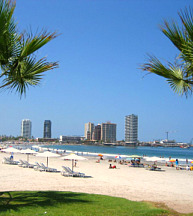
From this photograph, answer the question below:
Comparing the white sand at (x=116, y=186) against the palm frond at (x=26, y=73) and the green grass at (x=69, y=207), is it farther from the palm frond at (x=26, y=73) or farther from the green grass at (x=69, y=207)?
the palm frond at (x=26, y=73)

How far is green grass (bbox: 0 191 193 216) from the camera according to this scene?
6.41 meters

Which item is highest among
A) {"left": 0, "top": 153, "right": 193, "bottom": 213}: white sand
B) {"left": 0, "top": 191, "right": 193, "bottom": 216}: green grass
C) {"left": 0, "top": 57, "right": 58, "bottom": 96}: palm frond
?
{"left": 0, "top": 57, "right": 58, "bottom": 96}: palm frond

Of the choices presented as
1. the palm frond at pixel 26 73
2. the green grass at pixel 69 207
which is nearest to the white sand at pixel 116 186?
the green grass at pixel 69 207

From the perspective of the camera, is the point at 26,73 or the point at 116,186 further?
the point at 116,186

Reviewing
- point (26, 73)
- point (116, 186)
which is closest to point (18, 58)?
point (26, 73)

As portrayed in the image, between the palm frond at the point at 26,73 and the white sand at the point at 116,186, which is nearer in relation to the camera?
the palm frond at the point at 26,73

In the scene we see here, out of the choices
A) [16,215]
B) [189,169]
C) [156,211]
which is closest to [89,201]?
[156,211]

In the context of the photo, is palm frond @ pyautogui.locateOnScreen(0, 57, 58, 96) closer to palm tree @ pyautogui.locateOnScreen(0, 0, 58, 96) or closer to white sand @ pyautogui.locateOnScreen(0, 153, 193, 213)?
palm tree @ pyautogui.locateOnScreen(0, 0, 58, 96)

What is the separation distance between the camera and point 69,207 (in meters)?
7.05

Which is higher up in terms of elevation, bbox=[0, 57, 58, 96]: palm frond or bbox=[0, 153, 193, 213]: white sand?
bbox=[0, 57, 58, 96]: palm frond

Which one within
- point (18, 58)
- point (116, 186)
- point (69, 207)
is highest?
point (18, 58)

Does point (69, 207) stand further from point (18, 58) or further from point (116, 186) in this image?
point (116, 186)

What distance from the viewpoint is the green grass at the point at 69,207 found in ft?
21.0

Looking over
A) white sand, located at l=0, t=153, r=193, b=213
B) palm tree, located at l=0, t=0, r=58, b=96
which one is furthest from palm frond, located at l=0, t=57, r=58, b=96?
white sand, located at l=0, t=153, r=193, b=213
